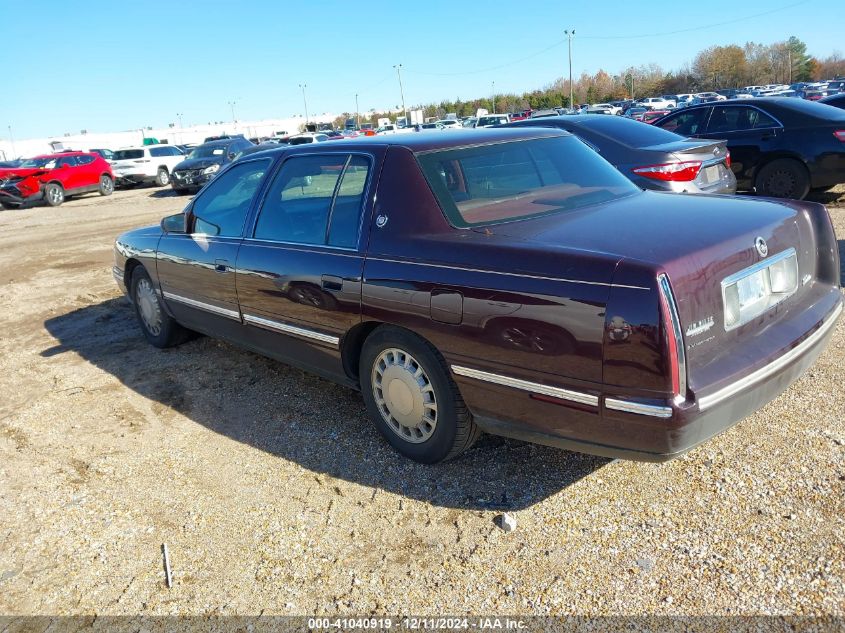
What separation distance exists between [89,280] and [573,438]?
323 inches

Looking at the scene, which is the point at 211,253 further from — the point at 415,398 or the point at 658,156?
the point at 658,156

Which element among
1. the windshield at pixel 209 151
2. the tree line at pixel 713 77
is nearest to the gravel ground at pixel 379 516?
the windshield at pixel 209 151

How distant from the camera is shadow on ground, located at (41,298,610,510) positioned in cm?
321

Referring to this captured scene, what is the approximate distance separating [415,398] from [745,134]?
783cm

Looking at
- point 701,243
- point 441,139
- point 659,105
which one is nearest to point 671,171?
point 441,139

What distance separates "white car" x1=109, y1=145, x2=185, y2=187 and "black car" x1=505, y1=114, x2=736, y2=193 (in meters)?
20.8

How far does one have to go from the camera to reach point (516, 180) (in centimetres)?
346

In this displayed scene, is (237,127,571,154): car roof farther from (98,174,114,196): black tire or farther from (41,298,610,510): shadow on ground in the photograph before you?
(98,174,114,196): black tire

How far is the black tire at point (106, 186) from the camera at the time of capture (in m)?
23.0

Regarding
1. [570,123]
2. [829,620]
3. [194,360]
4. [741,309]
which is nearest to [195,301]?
[194,360]

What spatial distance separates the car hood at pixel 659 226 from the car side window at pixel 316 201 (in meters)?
0.86

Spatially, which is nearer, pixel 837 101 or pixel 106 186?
pixel 837 101

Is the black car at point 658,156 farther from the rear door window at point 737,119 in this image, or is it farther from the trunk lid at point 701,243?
the trunk lid at point 701,243

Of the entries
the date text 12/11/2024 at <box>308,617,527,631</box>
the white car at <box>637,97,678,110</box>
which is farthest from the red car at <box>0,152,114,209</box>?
the white car at <box>637,97,678,110</box>
